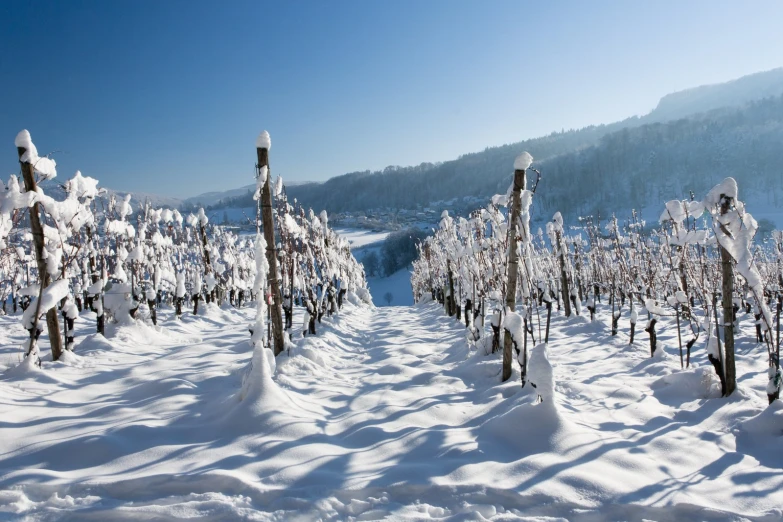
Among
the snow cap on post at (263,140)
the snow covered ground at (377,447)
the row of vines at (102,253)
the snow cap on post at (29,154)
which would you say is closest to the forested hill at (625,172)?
the row of vines at (102,253)

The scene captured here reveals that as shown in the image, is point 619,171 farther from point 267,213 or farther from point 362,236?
point 267,213

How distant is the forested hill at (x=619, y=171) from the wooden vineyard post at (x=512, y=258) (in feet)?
381

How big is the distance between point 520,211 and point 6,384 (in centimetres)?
660

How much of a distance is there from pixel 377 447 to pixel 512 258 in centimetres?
312

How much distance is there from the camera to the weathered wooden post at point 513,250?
5140 millimetres

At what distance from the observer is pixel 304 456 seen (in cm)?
315

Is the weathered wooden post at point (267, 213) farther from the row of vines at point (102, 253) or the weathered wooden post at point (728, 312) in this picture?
the weathered wooden post at point (728, 312)

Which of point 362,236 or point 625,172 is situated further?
point 625,172

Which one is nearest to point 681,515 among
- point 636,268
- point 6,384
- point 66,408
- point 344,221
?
point 66,408

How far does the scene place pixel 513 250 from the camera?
212 inches

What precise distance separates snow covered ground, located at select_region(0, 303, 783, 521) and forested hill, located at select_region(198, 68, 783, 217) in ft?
384

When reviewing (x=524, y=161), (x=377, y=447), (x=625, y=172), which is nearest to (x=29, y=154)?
(x=377, y=447)

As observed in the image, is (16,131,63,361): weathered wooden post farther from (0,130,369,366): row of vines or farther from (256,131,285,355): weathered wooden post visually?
(256,131,285,355): weathered wooden post

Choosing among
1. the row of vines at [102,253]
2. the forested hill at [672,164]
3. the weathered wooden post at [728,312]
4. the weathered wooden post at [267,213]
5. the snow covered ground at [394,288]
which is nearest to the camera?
the weathered wooden post at [728,312]
